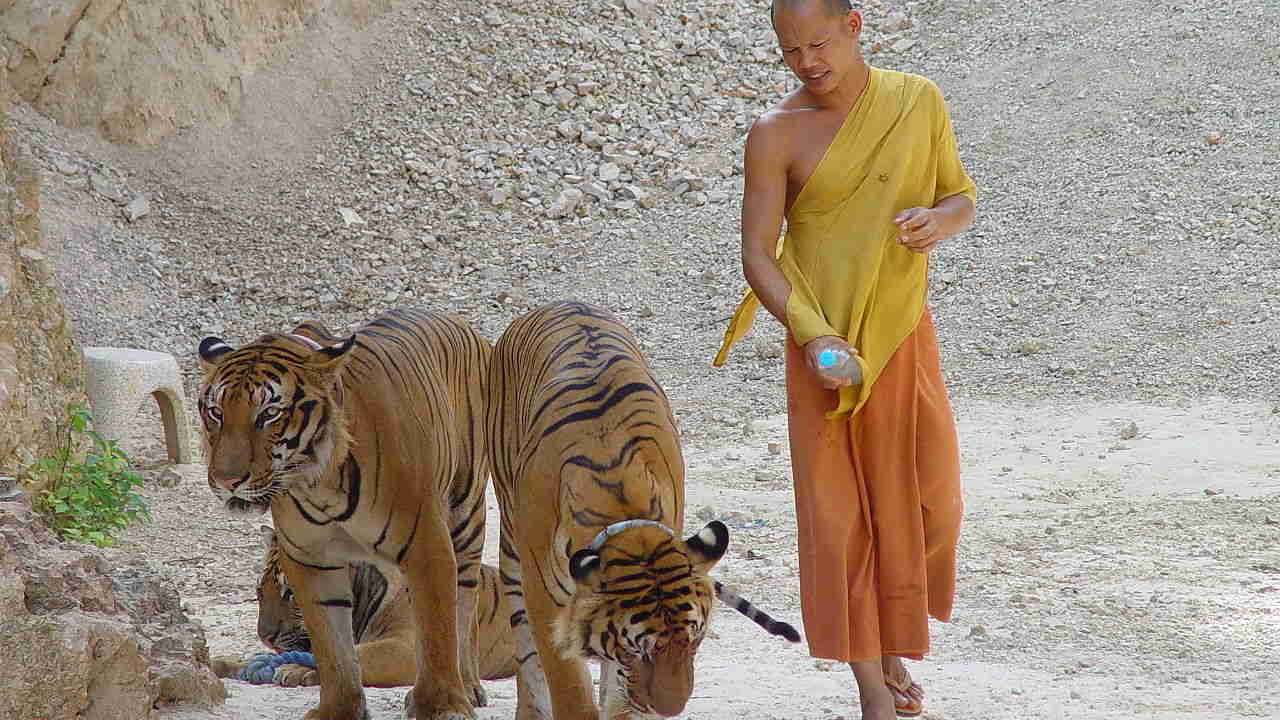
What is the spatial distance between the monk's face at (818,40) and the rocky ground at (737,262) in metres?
2.20

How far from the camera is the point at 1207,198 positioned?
12.0 m

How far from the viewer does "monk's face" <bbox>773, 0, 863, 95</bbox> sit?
151 inches

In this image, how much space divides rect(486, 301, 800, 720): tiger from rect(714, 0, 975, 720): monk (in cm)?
43

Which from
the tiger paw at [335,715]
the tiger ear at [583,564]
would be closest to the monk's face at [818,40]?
the tiger ear at [583,564]

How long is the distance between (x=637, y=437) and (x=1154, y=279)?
861 centimetres

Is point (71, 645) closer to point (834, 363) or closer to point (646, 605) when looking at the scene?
point (646, 605)

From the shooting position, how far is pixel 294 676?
5.07 meters

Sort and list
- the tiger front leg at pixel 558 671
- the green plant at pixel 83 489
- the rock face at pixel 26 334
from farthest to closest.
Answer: the green plant at pixel 83 489 < the rock face at pixel 26 334 < the tiger front leg at pixel 558 671

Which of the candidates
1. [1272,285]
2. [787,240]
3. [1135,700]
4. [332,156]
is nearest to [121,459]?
[787,240]

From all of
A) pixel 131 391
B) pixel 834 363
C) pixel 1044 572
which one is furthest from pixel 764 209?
pixel 131 391

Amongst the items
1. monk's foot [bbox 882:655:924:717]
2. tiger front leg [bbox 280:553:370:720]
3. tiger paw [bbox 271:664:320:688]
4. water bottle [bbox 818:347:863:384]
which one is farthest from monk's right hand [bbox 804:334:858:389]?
tiger paw [bbox 271:664:320:688]

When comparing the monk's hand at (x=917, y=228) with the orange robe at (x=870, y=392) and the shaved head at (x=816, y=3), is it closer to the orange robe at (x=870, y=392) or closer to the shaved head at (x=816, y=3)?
the orange robe at (x=870, y=392)

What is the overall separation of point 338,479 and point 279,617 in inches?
57.9

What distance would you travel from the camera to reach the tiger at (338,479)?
162 inches
